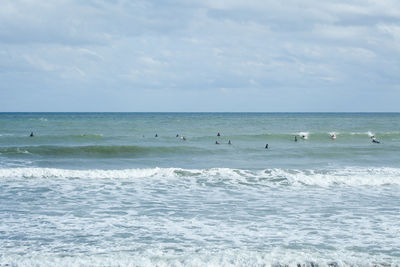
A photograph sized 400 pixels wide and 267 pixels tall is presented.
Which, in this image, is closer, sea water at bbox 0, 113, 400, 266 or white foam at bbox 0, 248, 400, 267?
white foam at bbox 0, 248, 400, 267

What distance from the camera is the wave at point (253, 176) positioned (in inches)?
717

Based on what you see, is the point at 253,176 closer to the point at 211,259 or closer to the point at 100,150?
the point at 211,259

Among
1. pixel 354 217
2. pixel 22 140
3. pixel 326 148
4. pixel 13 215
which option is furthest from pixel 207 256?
pixel 22 140

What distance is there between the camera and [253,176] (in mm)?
19641

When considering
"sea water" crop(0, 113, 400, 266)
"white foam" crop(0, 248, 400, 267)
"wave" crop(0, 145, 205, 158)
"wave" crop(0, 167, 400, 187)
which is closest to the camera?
"white foam" crop(0, 248, 400, 267)

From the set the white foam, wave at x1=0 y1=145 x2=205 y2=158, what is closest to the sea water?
the white foam

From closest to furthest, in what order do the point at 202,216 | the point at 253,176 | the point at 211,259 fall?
the point at 211,259, the point at 202,216, the point at 253,176

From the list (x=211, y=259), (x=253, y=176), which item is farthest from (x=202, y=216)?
(x=253, y=176)

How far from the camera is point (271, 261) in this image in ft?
28.5

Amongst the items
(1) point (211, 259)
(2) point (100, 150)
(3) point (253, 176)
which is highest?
(2) point (100, 150)

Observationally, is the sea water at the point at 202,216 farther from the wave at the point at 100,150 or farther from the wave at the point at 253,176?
the wave at the point at 100,150

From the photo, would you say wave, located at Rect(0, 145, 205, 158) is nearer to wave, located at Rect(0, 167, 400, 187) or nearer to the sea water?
the sea water

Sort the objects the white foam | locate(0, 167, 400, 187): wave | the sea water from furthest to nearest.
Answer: locate(0, 167, 400, 187): wave, the sea water, the white foam

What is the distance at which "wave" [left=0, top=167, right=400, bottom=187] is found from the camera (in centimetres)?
1820
